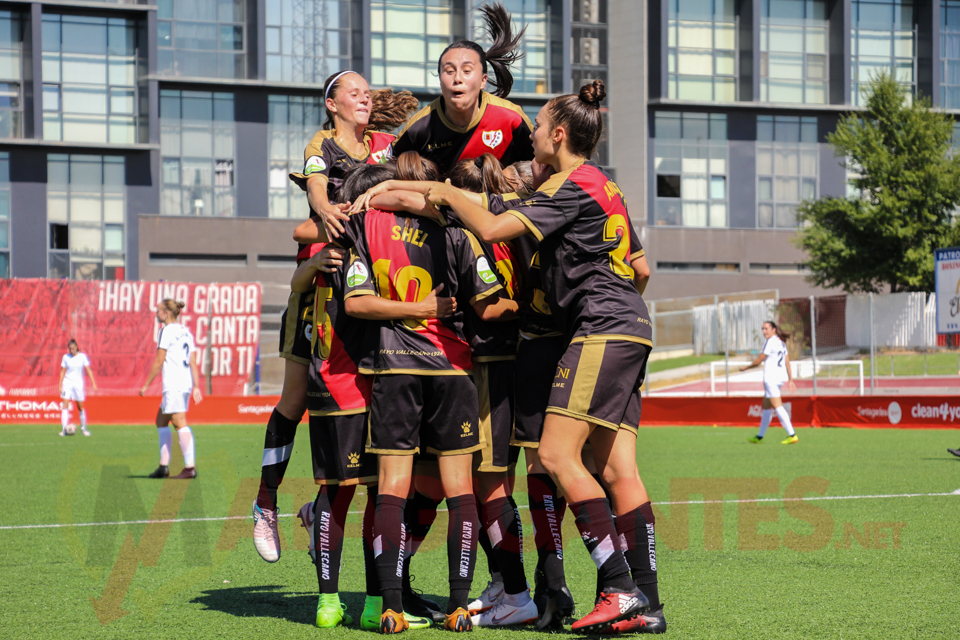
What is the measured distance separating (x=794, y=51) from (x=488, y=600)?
49.1 metres

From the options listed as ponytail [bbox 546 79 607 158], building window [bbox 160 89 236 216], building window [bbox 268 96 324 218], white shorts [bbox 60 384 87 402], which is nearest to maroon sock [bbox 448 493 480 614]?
ponytail [bbox 546 79 607 158]

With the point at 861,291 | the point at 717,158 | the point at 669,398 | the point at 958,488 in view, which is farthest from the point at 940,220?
the point at 958,488

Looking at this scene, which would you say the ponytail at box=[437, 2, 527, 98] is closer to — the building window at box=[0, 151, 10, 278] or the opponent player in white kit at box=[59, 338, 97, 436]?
the opponent player in white kit at box=[59, 338, 97, 436]

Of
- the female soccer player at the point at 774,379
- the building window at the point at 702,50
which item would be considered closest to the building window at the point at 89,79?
the building window at the point at 702,50

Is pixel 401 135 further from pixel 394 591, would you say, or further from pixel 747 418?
pixel 747 418

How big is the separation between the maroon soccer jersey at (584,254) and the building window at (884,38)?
49.2 metres

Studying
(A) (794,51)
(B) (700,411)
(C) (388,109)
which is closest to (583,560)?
(C) (388,109)

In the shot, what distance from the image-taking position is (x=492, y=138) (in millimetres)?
5137

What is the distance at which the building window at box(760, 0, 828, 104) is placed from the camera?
48438 millimetres

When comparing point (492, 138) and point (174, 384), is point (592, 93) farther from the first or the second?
point (174, 384)

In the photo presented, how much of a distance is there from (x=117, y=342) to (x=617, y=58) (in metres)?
30.2

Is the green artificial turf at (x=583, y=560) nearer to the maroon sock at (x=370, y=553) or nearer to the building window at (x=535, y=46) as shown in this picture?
the maroon sock at (x=370, y=553)

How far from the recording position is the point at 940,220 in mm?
38656

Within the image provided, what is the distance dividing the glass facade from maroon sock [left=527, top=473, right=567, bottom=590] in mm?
46521
